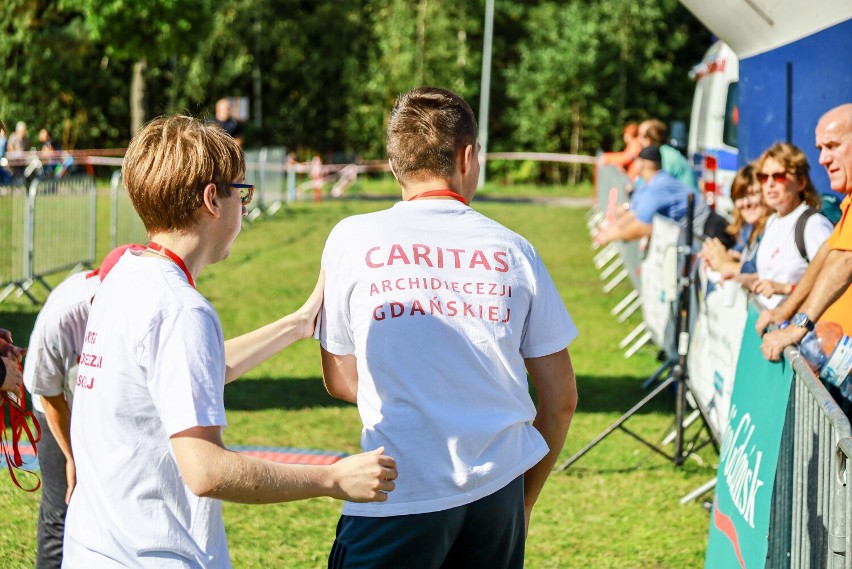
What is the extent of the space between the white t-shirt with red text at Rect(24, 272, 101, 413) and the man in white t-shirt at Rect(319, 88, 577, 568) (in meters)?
1.31

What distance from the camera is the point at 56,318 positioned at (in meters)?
3.68

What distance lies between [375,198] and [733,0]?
2389 cm

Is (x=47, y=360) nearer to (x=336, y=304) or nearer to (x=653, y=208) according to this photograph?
(x=336, y=304)

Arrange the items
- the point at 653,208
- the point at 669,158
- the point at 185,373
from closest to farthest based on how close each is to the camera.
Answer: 1. the point at 185,373
2. the point at 653,208
3. the point at 669,158

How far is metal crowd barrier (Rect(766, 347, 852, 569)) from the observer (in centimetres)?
307

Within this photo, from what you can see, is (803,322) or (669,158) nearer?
(803,322)

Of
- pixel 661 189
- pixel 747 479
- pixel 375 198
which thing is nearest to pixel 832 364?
pixel 747 479

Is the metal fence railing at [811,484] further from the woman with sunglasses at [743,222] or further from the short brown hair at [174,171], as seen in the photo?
the woman with sunglasses at [743,222]

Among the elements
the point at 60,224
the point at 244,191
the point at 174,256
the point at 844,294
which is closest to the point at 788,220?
the point at 844,294

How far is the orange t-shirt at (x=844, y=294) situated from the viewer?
4320 mm

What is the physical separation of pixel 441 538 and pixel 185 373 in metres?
0.78

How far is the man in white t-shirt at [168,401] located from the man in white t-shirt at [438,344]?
0.90 ft

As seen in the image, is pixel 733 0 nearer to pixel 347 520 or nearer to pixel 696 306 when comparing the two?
pixel 696 306

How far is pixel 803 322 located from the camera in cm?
418
